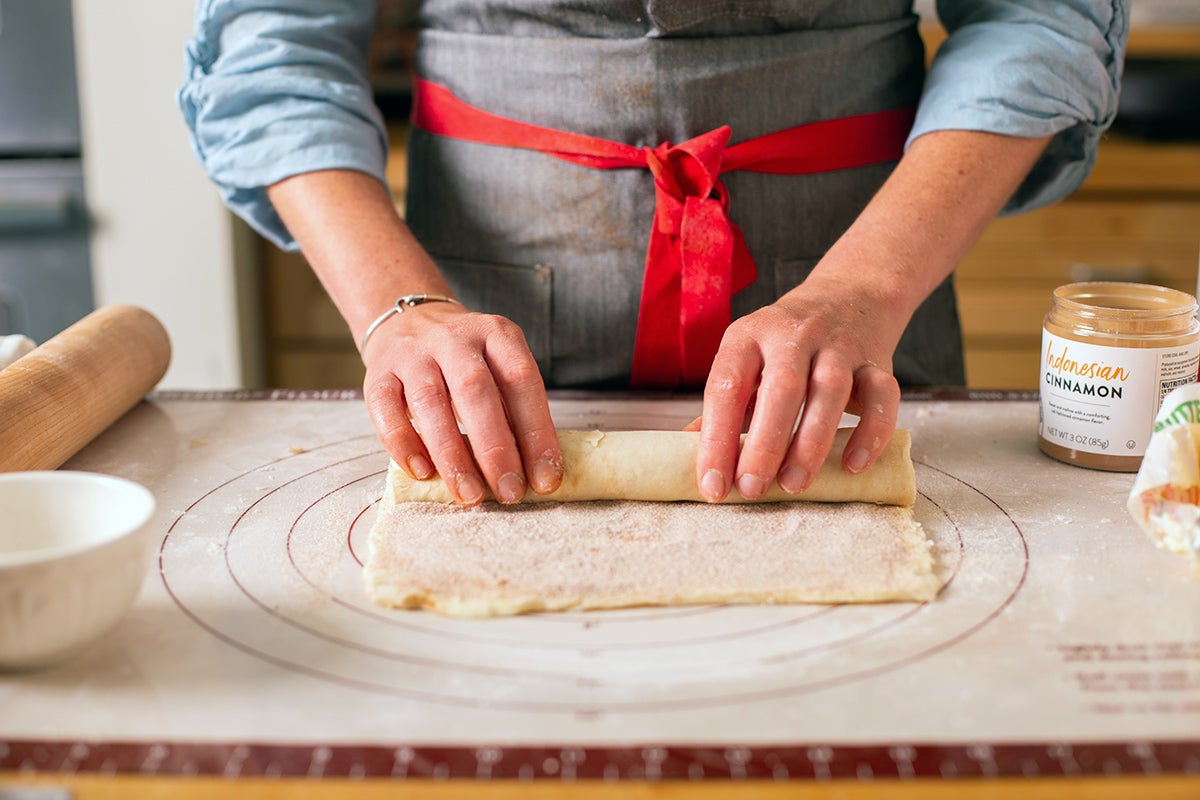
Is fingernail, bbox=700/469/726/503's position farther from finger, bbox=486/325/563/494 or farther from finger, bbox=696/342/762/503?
finger, bbox=486/325/563/494

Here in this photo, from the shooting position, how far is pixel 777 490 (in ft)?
2.63

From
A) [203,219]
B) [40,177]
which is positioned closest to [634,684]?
[203,219]

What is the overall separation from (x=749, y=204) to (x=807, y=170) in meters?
0.07

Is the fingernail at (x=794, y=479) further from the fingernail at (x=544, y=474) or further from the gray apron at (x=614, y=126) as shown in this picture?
the gray apron at (x=614, y=126)

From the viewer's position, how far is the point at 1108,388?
0.86 m

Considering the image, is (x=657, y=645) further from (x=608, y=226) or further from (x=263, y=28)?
(x=263, y=28)

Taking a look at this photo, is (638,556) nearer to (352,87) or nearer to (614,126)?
(614,126)

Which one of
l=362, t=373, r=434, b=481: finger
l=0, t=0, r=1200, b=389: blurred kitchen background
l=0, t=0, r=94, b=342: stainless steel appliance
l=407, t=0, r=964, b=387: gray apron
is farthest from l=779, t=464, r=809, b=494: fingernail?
l=0, t=0, r=94, b=342: stainless steel appliance

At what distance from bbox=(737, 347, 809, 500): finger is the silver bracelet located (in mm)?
304

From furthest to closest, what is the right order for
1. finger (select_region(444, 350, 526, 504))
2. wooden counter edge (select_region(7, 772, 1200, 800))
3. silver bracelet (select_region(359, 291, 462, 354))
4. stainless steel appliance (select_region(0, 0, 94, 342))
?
1. stainless steel appliance (select_region(0, 0, 94, 342))
2. silver bracelet (select_region(359, 291, 462, 354))
3. finger (select_region(444, 350, 526, 504))
4. wooden counter edge (select_region(7, 772, 1200, 800))

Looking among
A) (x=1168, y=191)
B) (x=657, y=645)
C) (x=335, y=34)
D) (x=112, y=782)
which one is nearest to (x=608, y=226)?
(x=335, y=34)

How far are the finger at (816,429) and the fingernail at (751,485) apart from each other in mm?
23

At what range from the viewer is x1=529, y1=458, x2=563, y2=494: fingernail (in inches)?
31.0

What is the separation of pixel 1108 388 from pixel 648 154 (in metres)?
0.44
